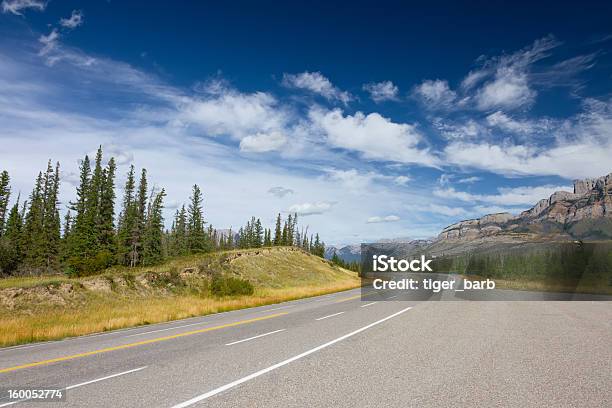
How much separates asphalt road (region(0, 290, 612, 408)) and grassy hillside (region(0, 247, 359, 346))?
14.2 ft

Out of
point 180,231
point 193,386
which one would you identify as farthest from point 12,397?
point 180,231

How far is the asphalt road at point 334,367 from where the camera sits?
5945 millimetres

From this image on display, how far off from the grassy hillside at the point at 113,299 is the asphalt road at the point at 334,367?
4.31m

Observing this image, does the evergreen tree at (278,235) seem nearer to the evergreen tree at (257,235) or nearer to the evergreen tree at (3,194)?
the evergreen tree at (257,235)

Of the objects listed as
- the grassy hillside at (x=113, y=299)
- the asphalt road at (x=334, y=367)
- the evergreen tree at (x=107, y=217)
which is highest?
the evergreen tree at (x=107, y=217)

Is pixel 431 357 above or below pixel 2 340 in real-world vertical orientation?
above

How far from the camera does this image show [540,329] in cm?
1261

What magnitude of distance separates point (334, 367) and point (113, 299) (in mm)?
27262

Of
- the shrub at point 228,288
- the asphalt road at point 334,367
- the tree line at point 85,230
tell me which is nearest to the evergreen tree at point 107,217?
the tree line at point 85,230

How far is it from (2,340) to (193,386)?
10676 millimetres

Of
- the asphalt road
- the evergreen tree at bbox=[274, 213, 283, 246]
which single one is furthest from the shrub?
the evergreen tree at bbox=[274, 213, 283, 246]

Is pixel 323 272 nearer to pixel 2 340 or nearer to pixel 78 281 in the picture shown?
pixel 78 281

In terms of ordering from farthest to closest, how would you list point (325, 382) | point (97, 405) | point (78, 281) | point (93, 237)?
point (93, 237) → point (78, 281) → point (325, 382) → point (97, 405)

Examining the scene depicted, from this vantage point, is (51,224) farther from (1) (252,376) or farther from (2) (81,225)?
(1) (252,376)
